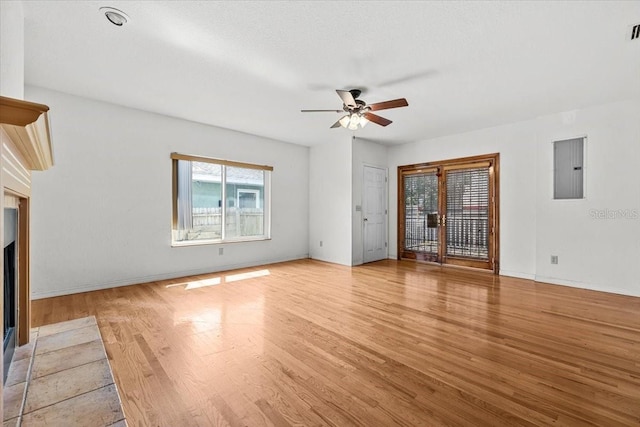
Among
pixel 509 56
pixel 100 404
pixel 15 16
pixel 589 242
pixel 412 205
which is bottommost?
pixel 100 404

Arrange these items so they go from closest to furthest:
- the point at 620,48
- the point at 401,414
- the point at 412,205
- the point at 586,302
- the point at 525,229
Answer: the point at 401,414 → the point at 620,48 → the point at 586,302 → the point at 525,229 → the point at 412,205

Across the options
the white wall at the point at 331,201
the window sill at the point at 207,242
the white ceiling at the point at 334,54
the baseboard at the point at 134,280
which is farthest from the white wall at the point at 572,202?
the baseboard at the point at 134,280

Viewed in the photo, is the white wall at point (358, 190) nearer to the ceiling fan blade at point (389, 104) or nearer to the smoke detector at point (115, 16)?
the ceiling fan blade at point (389, 104)

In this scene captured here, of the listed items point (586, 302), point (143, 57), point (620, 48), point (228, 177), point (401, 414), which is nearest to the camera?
point (401, 414)

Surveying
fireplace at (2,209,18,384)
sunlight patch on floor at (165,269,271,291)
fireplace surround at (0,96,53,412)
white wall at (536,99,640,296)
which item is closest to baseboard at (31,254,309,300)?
sunlight patch on floor at (165,269,271,291)

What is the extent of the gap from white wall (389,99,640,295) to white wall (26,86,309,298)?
522 centimetres

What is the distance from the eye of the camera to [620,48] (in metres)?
2.75

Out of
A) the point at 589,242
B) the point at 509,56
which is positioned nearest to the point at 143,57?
the point at 509,56

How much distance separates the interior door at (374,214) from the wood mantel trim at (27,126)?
5.27 metres

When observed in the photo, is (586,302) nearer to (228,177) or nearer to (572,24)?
(572,24)

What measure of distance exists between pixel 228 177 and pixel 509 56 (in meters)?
4.73

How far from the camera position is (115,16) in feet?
7.60

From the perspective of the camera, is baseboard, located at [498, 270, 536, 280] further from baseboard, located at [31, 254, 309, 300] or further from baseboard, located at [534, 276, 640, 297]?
baseboard, located at [31, 254, 309, 300]

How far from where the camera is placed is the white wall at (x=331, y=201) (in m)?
6.11
